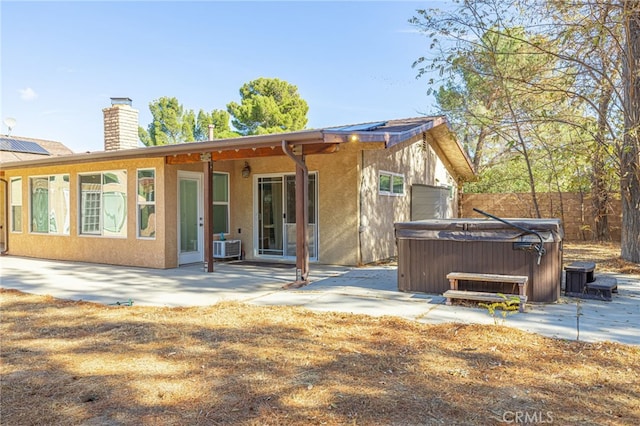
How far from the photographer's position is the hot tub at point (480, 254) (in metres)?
5.49

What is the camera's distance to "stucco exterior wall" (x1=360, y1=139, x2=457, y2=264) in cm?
969

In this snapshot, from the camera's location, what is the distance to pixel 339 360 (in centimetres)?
355

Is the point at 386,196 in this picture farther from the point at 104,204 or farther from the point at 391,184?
the point at 104,204

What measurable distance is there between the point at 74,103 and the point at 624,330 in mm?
22254

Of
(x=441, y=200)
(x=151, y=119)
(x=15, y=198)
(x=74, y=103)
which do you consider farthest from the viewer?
(x=151, y=119)

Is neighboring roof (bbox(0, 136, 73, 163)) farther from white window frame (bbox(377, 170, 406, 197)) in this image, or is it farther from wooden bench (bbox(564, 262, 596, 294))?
wooden bench (bbox(564, 262, 596, 294))

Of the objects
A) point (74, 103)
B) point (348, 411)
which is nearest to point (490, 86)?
point (348, 411)

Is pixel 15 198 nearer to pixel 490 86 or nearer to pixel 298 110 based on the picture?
pixel 490 86

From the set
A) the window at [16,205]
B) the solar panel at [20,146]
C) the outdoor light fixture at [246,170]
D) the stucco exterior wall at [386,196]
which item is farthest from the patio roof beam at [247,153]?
the solar panel at [20,146]

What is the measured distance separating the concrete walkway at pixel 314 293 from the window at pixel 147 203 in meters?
0.86

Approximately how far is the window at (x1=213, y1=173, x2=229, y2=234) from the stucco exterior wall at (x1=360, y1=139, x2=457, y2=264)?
138 inches

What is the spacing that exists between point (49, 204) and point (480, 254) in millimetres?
10615

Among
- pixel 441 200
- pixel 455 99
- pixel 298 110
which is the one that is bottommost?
pixel 441 200

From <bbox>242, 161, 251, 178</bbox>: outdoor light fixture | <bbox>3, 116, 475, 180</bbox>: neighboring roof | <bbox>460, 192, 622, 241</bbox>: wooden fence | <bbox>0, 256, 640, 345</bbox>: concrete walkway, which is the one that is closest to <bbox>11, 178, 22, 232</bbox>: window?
<bbox>3, 116, 475, 180</bbox>: neighboring roof
